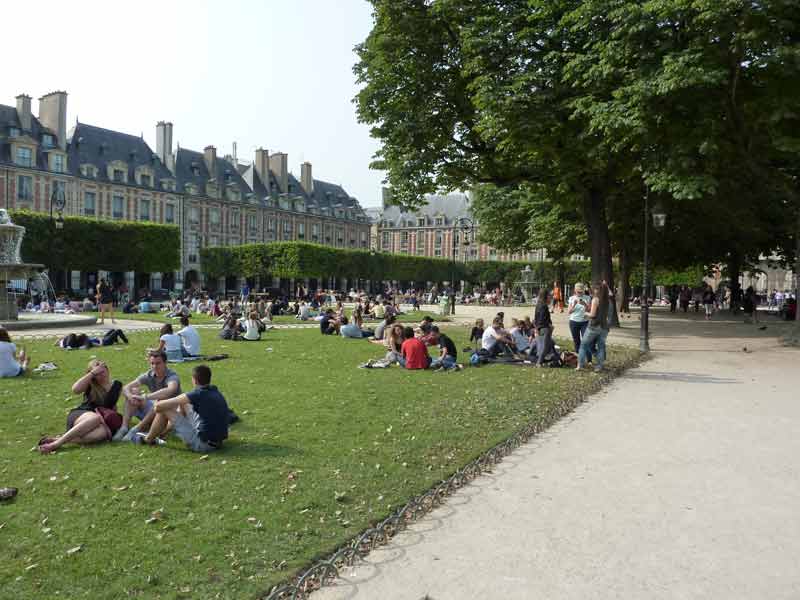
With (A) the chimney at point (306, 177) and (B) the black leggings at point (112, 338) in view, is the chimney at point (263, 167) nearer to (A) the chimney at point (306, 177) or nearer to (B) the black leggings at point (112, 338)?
(A) the chimney at point (306, 177)

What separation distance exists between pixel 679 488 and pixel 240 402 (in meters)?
6.04

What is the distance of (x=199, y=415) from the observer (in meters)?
6.98

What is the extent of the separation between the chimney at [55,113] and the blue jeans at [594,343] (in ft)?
192

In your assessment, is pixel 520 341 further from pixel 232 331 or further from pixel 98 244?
pixel 98 244

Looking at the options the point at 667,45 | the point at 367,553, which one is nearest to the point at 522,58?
the point at 667,45

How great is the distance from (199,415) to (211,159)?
7567cm

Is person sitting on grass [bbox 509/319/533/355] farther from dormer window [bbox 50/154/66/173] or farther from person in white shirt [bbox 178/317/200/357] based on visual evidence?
dormer window [bbox 50/154/66/173]

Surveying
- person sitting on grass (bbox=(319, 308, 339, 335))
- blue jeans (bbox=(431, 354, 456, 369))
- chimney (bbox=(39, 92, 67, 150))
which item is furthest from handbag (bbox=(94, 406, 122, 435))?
chimney (bbox=(39, 92, 67, 150))

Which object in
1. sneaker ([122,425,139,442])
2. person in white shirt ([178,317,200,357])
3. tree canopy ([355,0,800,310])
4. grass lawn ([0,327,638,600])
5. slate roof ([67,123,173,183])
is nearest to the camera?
grass lawn ([0,327,638,600])

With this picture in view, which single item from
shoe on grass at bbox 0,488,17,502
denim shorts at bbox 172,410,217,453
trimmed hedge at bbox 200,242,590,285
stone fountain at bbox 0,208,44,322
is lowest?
shoe on grass at bbox 0,488,17,502

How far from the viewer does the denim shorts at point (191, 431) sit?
6.97m

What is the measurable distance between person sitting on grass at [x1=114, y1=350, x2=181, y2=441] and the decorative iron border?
333 cm

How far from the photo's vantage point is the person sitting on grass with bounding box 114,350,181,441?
24.3ft

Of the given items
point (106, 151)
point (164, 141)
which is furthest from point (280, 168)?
point (106, 151)
